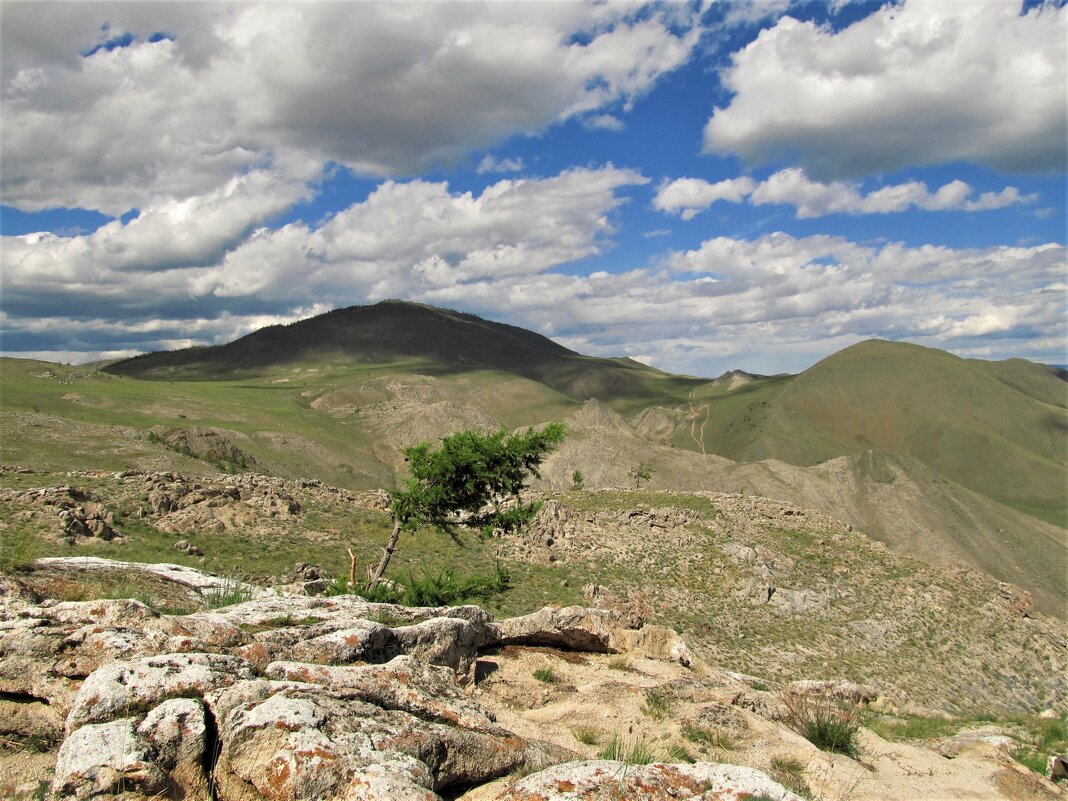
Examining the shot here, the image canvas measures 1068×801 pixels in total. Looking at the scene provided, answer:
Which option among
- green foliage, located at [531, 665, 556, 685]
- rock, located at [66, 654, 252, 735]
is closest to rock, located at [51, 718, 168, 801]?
rock, located at [66, 654, 252, 735]

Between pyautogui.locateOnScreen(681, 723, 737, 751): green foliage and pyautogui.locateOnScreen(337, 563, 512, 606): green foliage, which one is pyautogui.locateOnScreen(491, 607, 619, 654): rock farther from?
pyautogui.locateOnScreen(681, 723, 737, 751): green foliage

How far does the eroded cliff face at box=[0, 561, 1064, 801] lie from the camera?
5.04 meters

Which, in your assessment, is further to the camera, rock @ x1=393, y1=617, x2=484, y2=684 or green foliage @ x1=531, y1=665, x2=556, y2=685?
green foliage @ x1=531, y1=665, x2=556, y2=685

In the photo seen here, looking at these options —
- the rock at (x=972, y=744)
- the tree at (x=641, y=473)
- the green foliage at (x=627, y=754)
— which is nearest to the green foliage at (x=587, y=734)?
the green foliage at (x=627, y=754)

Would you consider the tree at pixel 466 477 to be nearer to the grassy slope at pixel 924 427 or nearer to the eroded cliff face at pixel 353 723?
the eroded cliff face at pixel 353 723

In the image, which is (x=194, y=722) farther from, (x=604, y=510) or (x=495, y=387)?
(x=495, y=387)

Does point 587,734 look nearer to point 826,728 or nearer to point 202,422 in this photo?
point 826,728

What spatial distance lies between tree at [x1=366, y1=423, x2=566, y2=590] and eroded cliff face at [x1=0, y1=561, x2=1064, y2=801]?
405 inches

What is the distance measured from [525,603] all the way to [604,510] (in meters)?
19.6

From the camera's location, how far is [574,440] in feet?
341

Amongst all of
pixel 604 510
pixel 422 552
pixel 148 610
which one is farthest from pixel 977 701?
pixel 148 610

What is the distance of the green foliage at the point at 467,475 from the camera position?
69.3 ft

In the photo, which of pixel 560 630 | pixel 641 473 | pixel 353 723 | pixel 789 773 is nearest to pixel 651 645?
pixel 560 630

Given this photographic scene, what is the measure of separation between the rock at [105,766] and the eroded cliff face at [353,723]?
13 millimetres
